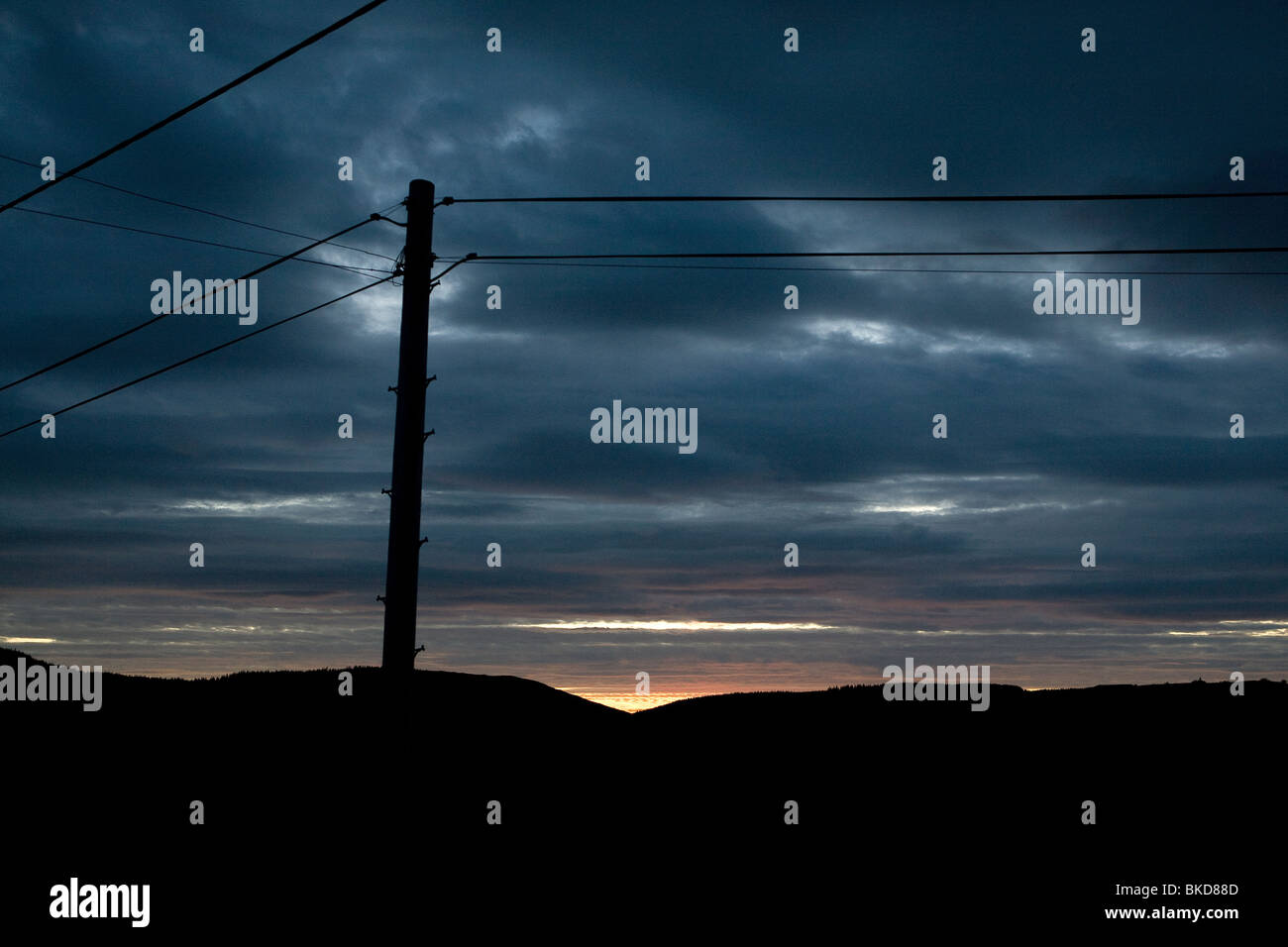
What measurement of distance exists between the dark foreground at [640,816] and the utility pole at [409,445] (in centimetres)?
71

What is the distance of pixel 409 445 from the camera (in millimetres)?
12875

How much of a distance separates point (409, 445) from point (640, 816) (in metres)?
14.9

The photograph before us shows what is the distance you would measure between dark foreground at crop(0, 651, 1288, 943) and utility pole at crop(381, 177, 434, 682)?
715 mm

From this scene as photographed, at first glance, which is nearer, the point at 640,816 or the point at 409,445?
the point at 409,445

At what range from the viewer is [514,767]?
28969 millimetres

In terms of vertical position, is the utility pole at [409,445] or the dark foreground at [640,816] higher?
the utility pole at [409,445]

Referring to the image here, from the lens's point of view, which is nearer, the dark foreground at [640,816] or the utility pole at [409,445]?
the utility pole at [409,445]

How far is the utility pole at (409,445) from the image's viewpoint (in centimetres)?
1240

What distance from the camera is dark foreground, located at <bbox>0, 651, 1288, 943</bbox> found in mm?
14719

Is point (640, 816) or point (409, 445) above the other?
point (409, 445)
